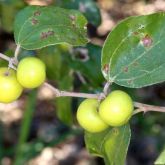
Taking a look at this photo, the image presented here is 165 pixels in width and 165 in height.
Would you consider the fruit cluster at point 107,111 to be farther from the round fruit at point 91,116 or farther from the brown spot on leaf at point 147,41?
the brown spot on leaf at point 147,41

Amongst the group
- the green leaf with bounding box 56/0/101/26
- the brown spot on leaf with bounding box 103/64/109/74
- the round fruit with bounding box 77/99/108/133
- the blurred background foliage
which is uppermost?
the brown spot on leaf with bounding box 103/64/109/74

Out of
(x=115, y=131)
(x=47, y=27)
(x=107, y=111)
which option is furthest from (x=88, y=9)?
(x=107, y=111)

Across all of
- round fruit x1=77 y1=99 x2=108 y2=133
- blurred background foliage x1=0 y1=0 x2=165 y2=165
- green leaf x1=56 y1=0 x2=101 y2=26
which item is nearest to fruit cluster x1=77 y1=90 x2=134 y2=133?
round fruit x1=77 y1=99 x2=108 y2=133

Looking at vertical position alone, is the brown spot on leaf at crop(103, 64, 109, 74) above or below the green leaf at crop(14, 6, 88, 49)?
below

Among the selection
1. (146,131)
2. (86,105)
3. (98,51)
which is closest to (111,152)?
(86,105)

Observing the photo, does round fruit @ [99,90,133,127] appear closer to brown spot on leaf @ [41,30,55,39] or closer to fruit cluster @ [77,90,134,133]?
fruit cluster @ [77,90,134,133]

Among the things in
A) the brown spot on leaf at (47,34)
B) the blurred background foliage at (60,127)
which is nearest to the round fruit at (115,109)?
the brown spot on leaf at (47,34)

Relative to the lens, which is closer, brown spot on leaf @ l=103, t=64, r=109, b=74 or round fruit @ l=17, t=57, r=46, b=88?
round fruit @ l=17, t=57, r=46, b=88
